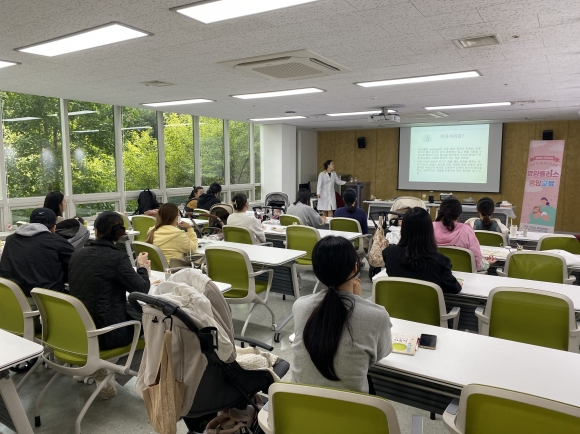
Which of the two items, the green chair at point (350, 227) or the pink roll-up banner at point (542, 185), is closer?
the green chair at point (350, 227)

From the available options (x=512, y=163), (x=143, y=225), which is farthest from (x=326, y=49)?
(x=512, y=163)

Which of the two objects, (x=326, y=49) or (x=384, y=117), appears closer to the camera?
(x=326, y=49)

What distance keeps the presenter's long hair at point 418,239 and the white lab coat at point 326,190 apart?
7.02 meters

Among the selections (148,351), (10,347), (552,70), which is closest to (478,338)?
(148,351)

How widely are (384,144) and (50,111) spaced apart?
28.2 feet

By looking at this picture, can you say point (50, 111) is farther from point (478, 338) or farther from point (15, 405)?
point (478, 338)

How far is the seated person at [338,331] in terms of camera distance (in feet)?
5.23

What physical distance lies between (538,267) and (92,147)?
7.43 meters

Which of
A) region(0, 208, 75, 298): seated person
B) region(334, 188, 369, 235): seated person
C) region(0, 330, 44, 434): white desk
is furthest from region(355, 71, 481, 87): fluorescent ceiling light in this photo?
region(0, 330, 44, 434): white desk

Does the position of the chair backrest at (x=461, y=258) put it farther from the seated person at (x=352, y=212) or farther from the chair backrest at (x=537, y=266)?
the seated person at (x=352, y=212)

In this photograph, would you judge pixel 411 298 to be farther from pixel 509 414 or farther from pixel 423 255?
pixel 509 414

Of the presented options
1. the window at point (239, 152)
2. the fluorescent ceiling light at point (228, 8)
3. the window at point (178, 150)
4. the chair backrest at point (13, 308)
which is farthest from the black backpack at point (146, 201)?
the fluorescent ceiling light at point (228, 8)

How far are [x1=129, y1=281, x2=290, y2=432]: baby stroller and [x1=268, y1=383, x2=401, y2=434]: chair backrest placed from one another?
443mm

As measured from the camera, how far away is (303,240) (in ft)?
16.5
